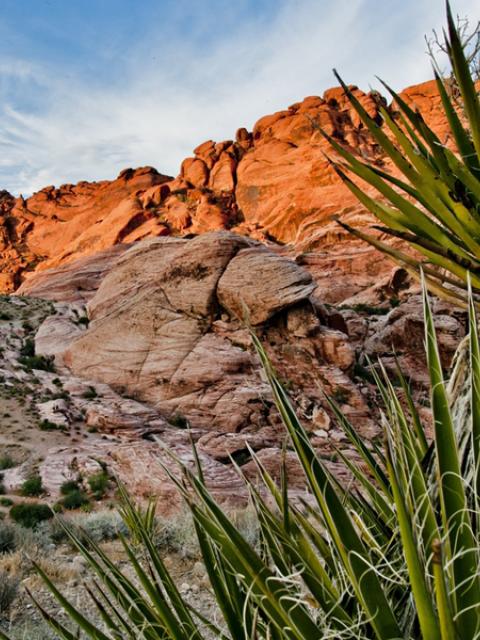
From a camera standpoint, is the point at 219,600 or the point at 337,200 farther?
the point at 337,200

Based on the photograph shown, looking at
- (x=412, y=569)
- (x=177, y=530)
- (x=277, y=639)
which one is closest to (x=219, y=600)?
(x=277, y=639)

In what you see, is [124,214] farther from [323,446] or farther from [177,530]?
[177,530]

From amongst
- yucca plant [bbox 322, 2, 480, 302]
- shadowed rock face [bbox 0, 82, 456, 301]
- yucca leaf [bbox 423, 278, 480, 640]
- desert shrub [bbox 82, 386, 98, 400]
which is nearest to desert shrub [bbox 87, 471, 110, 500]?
desert shrub [bbox 82, 386, 98, 400]

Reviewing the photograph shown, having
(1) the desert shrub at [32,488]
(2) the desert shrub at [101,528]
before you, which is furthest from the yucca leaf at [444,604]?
(1) the desert shrub at [32,488]

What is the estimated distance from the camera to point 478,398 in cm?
76

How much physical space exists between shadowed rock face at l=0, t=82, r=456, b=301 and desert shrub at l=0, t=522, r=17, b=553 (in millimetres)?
26210

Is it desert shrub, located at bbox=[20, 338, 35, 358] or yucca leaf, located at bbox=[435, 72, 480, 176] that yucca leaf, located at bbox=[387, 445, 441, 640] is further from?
desert shrub, located at bbox=[20, 338, 35, 358]

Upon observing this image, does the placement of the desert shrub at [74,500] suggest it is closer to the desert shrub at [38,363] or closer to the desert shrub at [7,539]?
the desert shrub at [7,539]

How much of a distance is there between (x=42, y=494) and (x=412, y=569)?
955cm

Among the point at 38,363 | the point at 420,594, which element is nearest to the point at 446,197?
the point at 420,594

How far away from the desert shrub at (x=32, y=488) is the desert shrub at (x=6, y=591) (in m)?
5.37

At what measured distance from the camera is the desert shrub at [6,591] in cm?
348

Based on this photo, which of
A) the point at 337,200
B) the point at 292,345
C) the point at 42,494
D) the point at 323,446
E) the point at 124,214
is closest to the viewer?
the point at 42,494

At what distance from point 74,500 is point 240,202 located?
41700 millimetres
